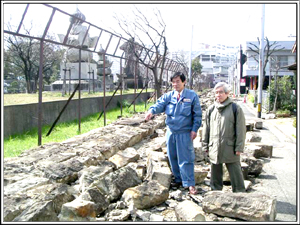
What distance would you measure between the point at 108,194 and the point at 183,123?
1543 millimetres

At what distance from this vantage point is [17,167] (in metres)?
4.97

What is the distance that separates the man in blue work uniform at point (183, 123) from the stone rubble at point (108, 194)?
0.29 metres

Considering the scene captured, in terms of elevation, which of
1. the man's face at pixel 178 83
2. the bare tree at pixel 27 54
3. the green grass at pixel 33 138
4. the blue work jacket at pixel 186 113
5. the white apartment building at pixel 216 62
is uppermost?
the white apartment building at pixel 216 62

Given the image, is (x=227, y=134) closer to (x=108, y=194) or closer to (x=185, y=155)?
(x=185, y=155)

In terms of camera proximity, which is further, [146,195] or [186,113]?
[186,113]

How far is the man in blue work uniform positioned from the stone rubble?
0.96 ft

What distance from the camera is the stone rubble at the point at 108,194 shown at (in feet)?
11.5

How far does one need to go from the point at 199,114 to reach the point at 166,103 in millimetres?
588

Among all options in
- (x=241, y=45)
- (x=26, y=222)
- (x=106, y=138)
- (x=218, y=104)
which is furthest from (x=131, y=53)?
(x=241, y=45)

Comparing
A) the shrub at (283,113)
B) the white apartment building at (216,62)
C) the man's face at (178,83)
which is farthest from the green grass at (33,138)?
the white apartment building at (216,62)

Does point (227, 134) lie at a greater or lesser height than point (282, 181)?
greater

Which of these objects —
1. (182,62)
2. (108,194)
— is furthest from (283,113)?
(182,62)

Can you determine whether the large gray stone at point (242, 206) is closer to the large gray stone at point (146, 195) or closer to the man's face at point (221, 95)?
the large gray stone at point (146, 195)

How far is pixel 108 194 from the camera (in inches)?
168
